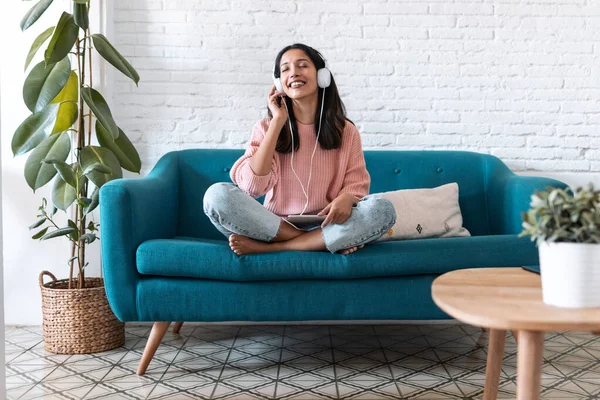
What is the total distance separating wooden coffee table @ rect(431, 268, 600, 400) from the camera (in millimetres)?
1245

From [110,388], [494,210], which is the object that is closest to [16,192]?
[110,388]

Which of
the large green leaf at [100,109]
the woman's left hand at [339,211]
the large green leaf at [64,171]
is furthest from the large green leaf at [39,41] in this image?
the woman's left hand at [339,211]

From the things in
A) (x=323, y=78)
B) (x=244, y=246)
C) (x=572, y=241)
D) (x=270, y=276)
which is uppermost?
(x=323, y=78)

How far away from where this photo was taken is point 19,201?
3059 millimetres

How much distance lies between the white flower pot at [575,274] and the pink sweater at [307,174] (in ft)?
4.15

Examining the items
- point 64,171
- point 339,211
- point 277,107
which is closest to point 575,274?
point 339,211

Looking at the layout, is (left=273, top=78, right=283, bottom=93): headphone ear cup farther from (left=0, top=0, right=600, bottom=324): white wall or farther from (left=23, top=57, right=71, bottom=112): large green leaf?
(left=23, top=57, right=71, bottom=112): large green leaf

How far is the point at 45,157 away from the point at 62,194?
17 centimetres

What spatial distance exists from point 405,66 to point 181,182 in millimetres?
1147

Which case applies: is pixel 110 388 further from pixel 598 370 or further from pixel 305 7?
pixel 305 7

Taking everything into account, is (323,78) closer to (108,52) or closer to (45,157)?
(108,52)

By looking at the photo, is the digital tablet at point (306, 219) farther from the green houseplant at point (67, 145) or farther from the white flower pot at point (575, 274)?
the white flower pot at point (575, 274)

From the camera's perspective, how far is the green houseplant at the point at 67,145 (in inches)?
105

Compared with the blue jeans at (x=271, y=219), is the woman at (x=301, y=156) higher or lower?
higher
